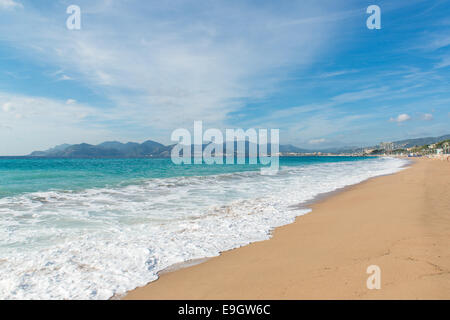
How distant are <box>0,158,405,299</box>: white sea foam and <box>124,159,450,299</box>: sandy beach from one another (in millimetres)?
595

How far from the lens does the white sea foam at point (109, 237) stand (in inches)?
156

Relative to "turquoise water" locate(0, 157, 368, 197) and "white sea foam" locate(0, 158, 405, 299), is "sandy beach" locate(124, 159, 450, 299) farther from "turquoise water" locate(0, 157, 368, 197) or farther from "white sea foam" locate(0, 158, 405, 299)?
"turquoise water" locate(0, 157, 368, 197)

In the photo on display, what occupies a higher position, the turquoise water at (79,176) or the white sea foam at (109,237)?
the turquoise water at (79,176)

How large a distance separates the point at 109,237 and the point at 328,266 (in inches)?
201

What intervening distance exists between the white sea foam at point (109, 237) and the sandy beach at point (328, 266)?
1.95 ft

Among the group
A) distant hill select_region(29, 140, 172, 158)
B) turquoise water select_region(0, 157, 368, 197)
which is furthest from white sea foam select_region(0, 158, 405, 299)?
distant hill select_region(29, 140, 172, 158)

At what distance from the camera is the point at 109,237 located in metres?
6.20

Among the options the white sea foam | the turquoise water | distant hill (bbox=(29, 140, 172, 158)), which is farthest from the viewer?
distant hill (bbox=(29, 140, 172, 158))

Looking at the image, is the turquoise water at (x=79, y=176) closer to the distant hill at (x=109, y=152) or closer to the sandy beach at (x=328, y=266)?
the sandy beach at (x=328, y=266)

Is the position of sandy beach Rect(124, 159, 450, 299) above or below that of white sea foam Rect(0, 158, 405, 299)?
above

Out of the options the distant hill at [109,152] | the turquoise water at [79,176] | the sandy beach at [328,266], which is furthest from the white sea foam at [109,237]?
the distant hill at [109,152]

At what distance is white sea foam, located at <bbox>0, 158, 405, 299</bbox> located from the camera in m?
3.97
